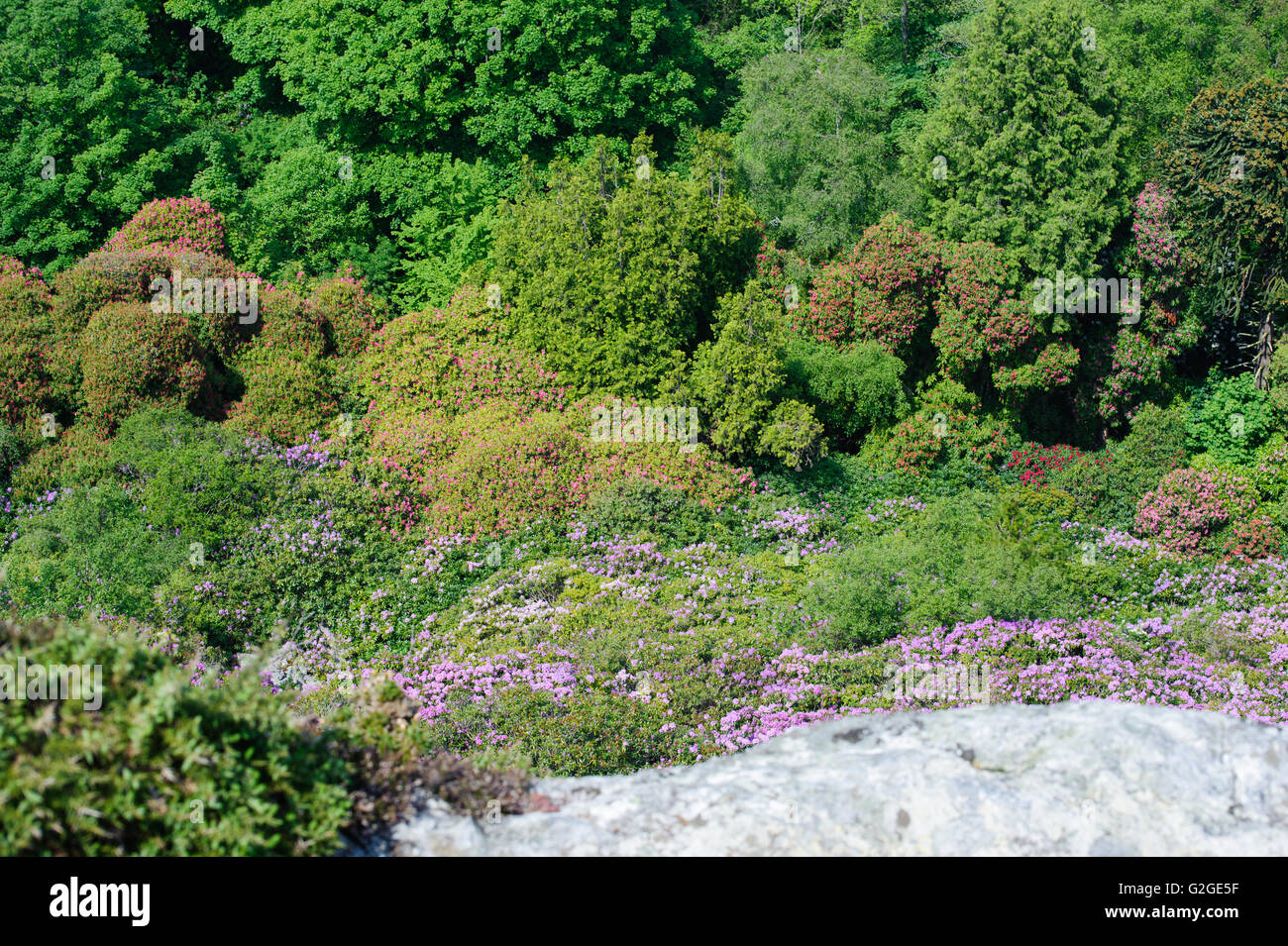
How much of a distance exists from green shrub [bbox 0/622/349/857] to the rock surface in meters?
0.63

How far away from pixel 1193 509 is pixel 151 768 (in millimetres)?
17873

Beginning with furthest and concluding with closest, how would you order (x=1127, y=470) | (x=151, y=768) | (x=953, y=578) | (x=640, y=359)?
(x=1127, y=470), (x=640, y=359), (x=953, y=578), (x=151, y=768)

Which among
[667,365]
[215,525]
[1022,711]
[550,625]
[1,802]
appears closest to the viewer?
[1,802]

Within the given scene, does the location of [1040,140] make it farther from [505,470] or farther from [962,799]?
[962,799]

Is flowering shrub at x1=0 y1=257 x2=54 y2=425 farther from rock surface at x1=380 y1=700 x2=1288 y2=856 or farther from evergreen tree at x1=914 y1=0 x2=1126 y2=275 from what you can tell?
evergreen tree at x1=914 y1=0 x2=1126 y2=275

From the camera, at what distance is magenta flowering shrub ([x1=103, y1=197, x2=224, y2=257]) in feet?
71.2

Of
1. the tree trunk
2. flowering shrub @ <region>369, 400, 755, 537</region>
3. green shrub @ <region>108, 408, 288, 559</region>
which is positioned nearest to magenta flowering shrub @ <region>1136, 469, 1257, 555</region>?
the tree trunk

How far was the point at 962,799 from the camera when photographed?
6.78 meters

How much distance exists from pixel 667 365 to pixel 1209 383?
1073 centimetres

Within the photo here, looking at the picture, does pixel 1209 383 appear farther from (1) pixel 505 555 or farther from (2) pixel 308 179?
(2) pixel 308 179

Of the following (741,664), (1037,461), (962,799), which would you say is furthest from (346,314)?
(962,799)

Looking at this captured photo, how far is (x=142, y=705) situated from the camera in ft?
19.8

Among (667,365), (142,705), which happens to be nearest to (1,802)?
(142,705)

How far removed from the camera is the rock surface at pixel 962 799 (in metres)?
6.52
